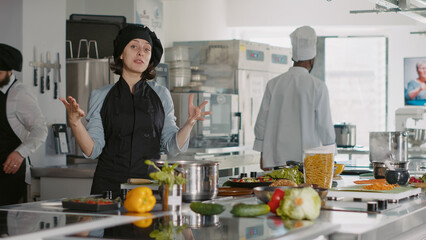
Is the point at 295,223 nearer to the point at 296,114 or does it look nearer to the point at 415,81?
the point at 296,114

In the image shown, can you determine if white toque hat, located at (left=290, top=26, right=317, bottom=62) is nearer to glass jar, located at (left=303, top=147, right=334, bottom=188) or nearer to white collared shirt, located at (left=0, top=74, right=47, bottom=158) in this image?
glass jar, located at (left=303, top=147, right=334, bottom=188)

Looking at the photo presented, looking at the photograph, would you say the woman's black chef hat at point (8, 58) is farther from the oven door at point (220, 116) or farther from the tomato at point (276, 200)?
the tomato at point (276, 200)

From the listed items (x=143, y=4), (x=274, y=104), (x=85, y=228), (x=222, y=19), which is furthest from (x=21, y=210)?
(x=222, y=19)

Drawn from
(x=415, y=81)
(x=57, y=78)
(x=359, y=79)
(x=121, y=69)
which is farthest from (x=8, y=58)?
(x=415, y=81)

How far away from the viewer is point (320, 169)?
278cm

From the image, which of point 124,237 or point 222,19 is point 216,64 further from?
point 124,237

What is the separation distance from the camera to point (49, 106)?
205 inches

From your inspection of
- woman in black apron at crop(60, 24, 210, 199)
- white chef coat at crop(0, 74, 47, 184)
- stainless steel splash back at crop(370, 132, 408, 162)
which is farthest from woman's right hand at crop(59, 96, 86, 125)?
stainless steel splash back at crop(370, 132, 408, 162)

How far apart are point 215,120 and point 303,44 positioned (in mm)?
2745

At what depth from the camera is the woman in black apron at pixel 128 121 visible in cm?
306

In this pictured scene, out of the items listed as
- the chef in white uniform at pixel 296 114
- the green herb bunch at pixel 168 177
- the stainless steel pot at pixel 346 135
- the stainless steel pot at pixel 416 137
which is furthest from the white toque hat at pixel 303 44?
the stainless steel pot at pixel 346 135

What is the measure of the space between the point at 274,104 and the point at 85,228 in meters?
2.85

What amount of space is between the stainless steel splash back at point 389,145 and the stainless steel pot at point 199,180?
89.7 inches

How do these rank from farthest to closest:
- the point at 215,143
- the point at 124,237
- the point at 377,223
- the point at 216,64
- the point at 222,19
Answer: the point at 222,19
the point at 216,64
the point at 215,143
the point at 377,223
the point at 124,237
